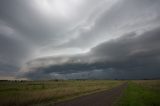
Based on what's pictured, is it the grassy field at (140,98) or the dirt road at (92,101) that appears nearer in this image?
the dirt road at (92,101)

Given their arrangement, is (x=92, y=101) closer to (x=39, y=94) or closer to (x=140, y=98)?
(x=140, y=98)

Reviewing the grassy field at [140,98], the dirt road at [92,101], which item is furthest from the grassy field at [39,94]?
the grassy field at [140,98]

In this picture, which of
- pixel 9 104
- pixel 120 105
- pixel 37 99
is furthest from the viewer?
pixel 37 99

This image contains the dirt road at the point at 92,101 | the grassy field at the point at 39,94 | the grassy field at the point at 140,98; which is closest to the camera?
the dirt road at the point at 92,101

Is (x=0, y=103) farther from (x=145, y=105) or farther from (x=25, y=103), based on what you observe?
(x=145, y=105)

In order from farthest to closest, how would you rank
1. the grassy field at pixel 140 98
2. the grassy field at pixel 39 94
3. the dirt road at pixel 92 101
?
the grassy field at pixel 39 94, the grassy field at pixel 140 98, the dirt road at pixel 92 101

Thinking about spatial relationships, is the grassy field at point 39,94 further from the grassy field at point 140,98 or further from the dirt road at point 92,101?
the grassy field at point 140,98

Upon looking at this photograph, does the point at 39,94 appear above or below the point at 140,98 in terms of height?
above

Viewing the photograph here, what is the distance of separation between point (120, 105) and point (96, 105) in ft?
8.87

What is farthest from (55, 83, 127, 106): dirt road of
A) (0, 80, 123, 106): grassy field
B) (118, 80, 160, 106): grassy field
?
(0, 80, 123, 106): grassy field

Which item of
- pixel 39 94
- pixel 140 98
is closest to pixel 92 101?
pixel 140 98

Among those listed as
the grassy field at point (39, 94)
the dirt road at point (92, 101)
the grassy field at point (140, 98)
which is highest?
the grassy field at point (39, 94)

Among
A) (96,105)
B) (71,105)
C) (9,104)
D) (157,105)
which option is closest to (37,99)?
(9,104)

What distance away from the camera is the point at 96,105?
18.2 metres
